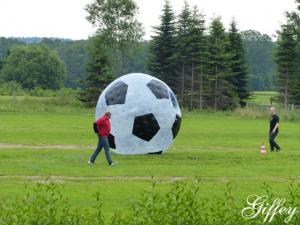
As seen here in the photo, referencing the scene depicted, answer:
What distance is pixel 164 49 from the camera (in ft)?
220

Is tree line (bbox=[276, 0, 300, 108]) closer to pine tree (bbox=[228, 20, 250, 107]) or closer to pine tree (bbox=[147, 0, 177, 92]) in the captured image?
pine tree (bbox=[228, 20, 250, 107])

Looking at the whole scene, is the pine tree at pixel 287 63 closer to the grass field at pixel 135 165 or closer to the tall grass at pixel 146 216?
the grass field at pixel 135 165

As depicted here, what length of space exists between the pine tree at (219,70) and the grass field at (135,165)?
3139cm

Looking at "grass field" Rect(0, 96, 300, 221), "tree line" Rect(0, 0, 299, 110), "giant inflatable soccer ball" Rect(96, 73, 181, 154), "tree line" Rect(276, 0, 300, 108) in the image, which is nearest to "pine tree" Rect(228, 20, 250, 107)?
"tree line" Rect(0, 0, 299, 110)

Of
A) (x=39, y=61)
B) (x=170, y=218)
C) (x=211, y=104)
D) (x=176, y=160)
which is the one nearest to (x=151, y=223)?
(x=170, y=218)

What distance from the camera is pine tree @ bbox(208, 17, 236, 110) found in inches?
2539

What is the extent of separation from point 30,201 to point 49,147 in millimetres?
16400

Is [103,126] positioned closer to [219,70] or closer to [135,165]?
[135,165]

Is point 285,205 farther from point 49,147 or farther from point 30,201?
point 49,147

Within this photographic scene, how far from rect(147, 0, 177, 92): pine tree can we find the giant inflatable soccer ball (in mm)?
44104

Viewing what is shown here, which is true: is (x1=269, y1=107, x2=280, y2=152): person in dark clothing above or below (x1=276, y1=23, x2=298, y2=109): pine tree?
below

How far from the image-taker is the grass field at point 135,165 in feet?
48.7

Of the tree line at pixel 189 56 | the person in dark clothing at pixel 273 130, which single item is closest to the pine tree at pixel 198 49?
the tree line at pixel 189 56

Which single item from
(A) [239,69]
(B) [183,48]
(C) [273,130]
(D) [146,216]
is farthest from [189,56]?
(D) [146,216]
